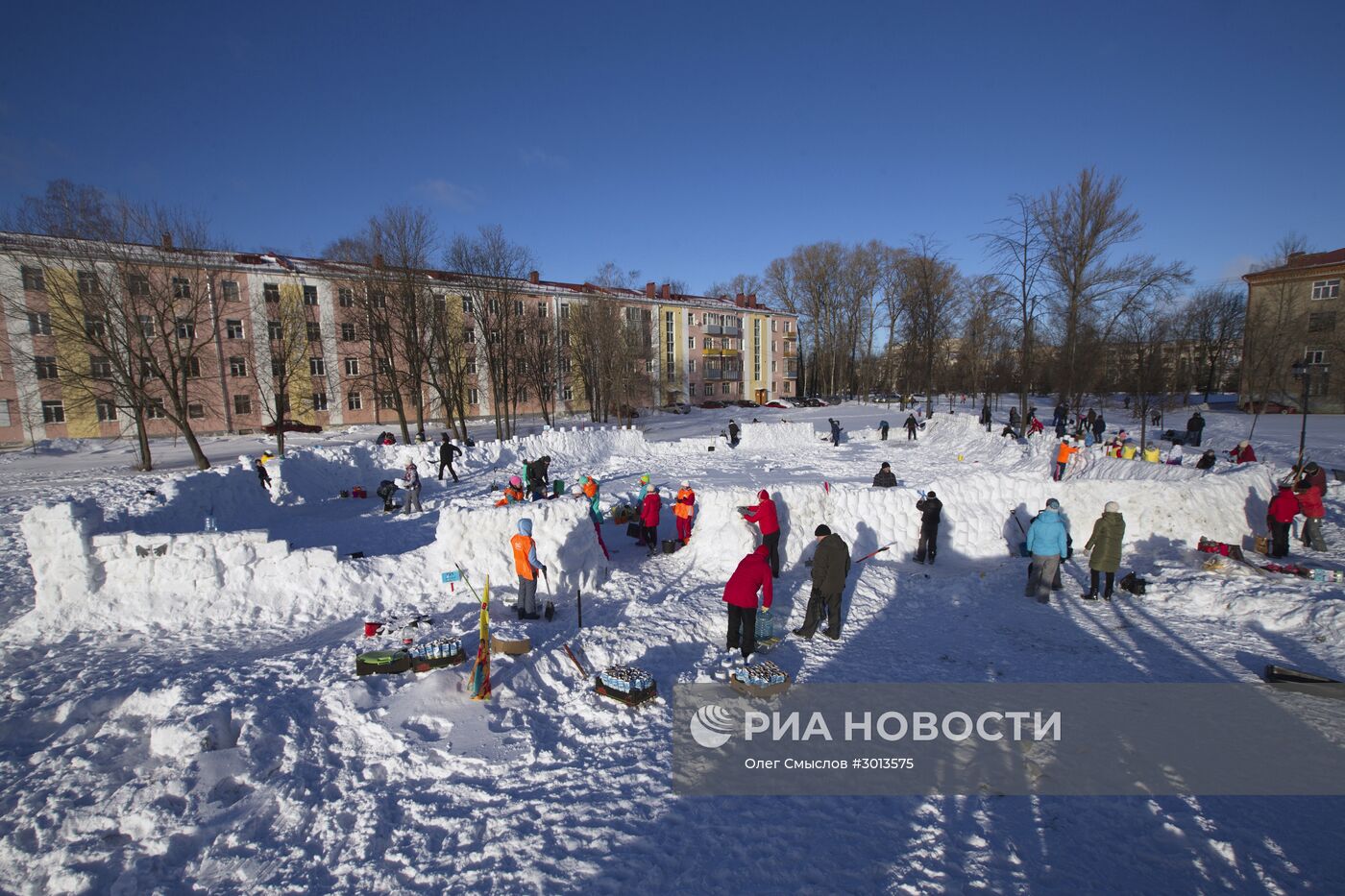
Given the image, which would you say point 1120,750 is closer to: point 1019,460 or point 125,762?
point 125,762

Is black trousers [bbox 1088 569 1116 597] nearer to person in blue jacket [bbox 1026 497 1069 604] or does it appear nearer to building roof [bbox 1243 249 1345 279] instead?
person in blue jacket [bbox 1026 497 1069 604]

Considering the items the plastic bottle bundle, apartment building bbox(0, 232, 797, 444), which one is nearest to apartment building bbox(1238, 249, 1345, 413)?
apartment building bbox(0, 232, 797, 444)

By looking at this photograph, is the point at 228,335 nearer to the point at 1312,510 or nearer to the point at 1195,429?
the point at 1312,510

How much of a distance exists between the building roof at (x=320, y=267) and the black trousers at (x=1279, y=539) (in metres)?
31.0

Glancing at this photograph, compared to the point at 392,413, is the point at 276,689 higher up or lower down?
lower down

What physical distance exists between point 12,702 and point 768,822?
27.2 feet

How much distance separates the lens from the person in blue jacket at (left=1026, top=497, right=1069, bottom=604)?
343 inches

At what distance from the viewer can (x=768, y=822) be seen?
4289 mm

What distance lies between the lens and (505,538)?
9648 millimetres

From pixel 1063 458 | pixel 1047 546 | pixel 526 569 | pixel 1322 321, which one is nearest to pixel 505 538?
pixel 526 569

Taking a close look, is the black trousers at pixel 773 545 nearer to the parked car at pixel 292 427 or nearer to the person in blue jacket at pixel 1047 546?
the person in blue jacket at pixel 1047 546

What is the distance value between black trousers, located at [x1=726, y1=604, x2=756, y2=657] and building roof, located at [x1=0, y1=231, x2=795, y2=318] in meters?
26.8

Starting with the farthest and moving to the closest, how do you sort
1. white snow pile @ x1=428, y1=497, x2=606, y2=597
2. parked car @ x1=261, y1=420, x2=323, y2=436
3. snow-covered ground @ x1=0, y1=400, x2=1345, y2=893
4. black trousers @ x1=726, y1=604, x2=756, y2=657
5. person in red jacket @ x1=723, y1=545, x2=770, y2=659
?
parked car @ x1=261, y1=420, x2=323, y2=436
white snow pile @ x1=428, y1=497, x2=606, y2=597
black trousers @ x1=726, y1=604, x2=756, y2=657
person in red jacket @ x1=723, y1=545, x2=770, y2=659
snow-covered ground @ x1=0, y1=400, x2=1345, y2=893

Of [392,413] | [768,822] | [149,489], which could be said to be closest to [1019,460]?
[768,822]
